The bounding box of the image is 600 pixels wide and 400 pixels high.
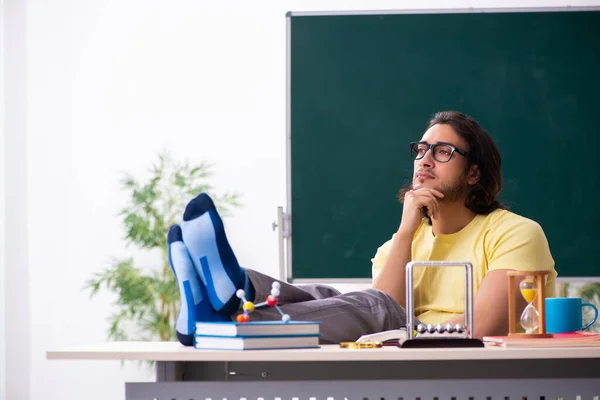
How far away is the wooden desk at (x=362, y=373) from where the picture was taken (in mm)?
1340

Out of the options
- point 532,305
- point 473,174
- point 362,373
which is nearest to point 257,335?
point 362,373

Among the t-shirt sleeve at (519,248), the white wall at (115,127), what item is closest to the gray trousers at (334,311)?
the t-shirt sleeve at (519,248)

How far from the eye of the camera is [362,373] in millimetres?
1545

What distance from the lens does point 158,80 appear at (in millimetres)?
4988

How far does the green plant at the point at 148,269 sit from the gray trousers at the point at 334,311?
2.89 meters

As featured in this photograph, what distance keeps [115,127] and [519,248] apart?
3454 millimetres

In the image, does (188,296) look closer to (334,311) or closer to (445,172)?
(334,311)

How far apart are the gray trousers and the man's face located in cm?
71

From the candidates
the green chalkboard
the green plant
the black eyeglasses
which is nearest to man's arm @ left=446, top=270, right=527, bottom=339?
the black eyeglasses

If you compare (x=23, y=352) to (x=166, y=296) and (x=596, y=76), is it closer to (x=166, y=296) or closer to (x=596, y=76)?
(x=166, y=296)

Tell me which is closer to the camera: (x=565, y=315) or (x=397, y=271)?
(x=565, y=315)

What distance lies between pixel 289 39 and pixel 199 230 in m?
2.13

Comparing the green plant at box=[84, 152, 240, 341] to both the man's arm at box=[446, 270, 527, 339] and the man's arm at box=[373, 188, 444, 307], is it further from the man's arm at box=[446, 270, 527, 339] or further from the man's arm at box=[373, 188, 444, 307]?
the man's arm at box=[446, 270, 527, 339]

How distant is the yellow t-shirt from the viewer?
→ 208 centimetres
